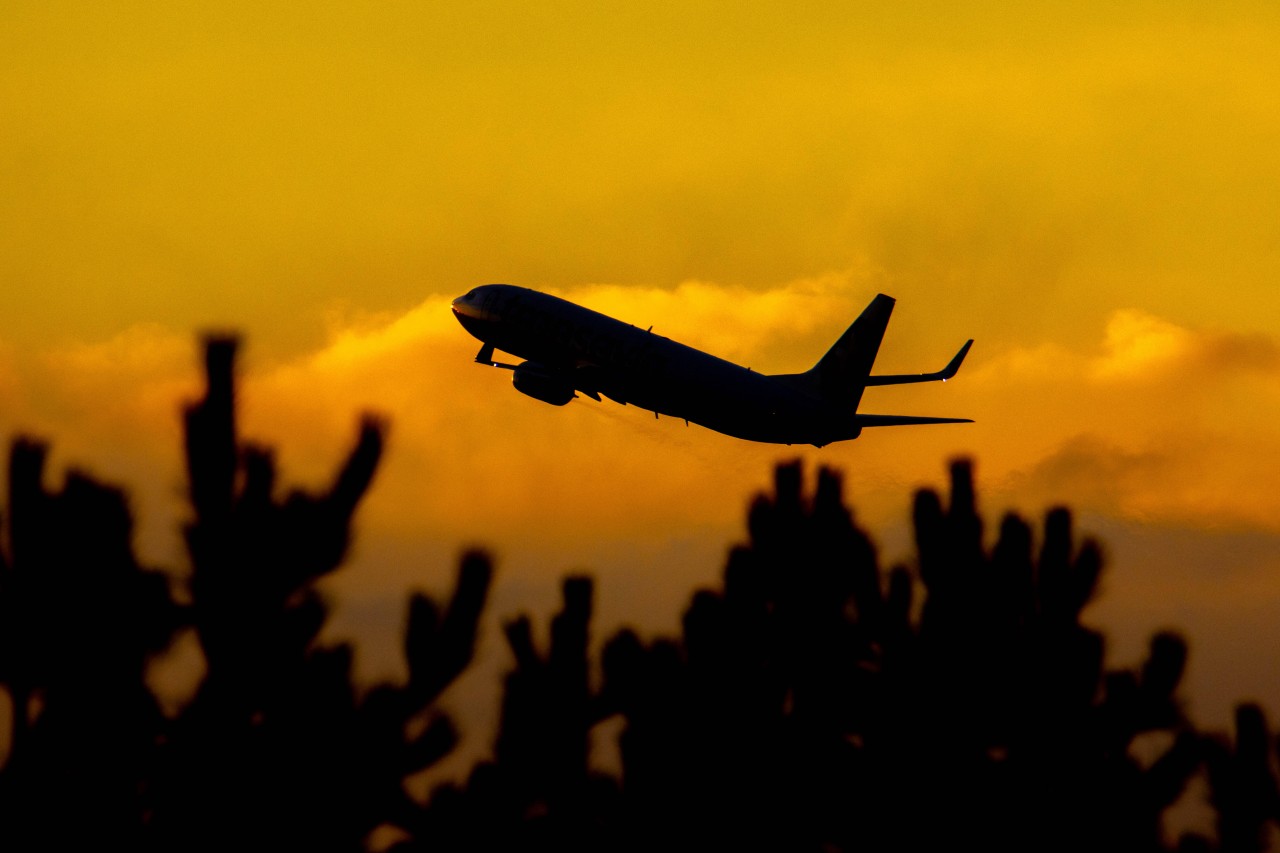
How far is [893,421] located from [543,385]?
1816cm

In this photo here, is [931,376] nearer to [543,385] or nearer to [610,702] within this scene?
[543,385]

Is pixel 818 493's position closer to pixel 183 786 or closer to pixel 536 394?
pixel 183 786

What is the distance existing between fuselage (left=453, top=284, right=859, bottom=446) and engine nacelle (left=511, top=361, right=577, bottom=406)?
0.45 metres

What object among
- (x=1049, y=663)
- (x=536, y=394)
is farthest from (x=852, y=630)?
(x=536, y=394)

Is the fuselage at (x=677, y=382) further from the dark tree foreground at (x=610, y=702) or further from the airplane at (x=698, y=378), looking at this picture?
the dark tree foreground at (x=610, y=702)

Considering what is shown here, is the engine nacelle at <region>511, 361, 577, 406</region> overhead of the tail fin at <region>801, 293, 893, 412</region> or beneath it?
beneath

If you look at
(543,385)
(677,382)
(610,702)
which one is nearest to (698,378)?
(677,382)

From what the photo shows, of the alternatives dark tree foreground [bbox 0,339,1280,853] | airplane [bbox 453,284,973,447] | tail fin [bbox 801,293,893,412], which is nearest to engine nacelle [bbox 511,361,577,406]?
airplane [bbox 453,284,973,447]

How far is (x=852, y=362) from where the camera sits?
100000 mm

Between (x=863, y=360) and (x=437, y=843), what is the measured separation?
71767mm

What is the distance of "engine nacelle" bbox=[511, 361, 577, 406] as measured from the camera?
98.9 m

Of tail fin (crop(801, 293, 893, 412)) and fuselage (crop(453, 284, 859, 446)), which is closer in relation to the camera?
fuselage (crop(453, 284, 859, 446))

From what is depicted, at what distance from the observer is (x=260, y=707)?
90.6ft

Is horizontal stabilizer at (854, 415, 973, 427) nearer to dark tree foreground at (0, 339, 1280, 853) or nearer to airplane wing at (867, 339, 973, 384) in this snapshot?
airplane wing at (867, 339, 973, 384)
